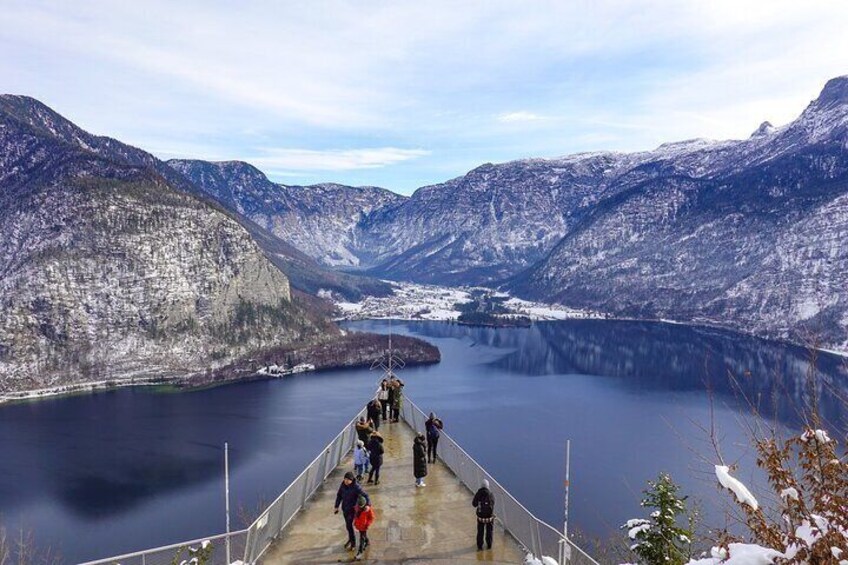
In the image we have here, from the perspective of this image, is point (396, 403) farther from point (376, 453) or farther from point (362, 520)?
point (362, 520)

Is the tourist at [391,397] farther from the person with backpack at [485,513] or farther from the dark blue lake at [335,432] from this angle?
the dark blue lake at [335,432]

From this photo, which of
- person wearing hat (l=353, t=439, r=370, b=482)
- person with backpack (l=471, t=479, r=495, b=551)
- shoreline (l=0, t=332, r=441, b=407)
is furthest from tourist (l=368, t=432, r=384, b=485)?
shoreline (l=0, t=332, r=441, b=407)

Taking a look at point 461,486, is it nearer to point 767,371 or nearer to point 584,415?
point 584,415

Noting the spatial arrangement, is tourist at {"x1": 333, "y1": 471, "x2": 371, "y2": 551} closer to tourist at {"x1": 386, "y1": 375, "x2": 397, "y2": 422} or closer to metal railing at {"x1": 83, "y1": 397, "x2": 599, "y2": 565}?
metal railing at {"x1": 83, "y1": 397, "x2": 599, "y2": 565}

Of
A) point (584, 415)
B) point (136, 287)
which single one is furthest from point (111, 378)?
point (584, 415)

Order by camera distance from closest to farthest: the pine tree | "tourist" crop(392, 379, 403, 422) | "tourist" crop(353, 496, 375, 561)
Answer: "tourist" crop(353, 496, 375, 561)
the pine tree
"tourist" crop(392, 379, 403, 422)

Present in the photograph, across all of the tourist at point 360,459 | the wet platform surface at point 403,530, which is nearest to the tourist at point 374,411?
the wet platform surface at point 403,530

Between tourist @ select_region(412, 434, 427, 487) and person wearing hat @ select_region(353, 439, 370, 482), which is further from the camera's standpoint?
person wearing hat @ select_region(353, 439, 370, 482)
